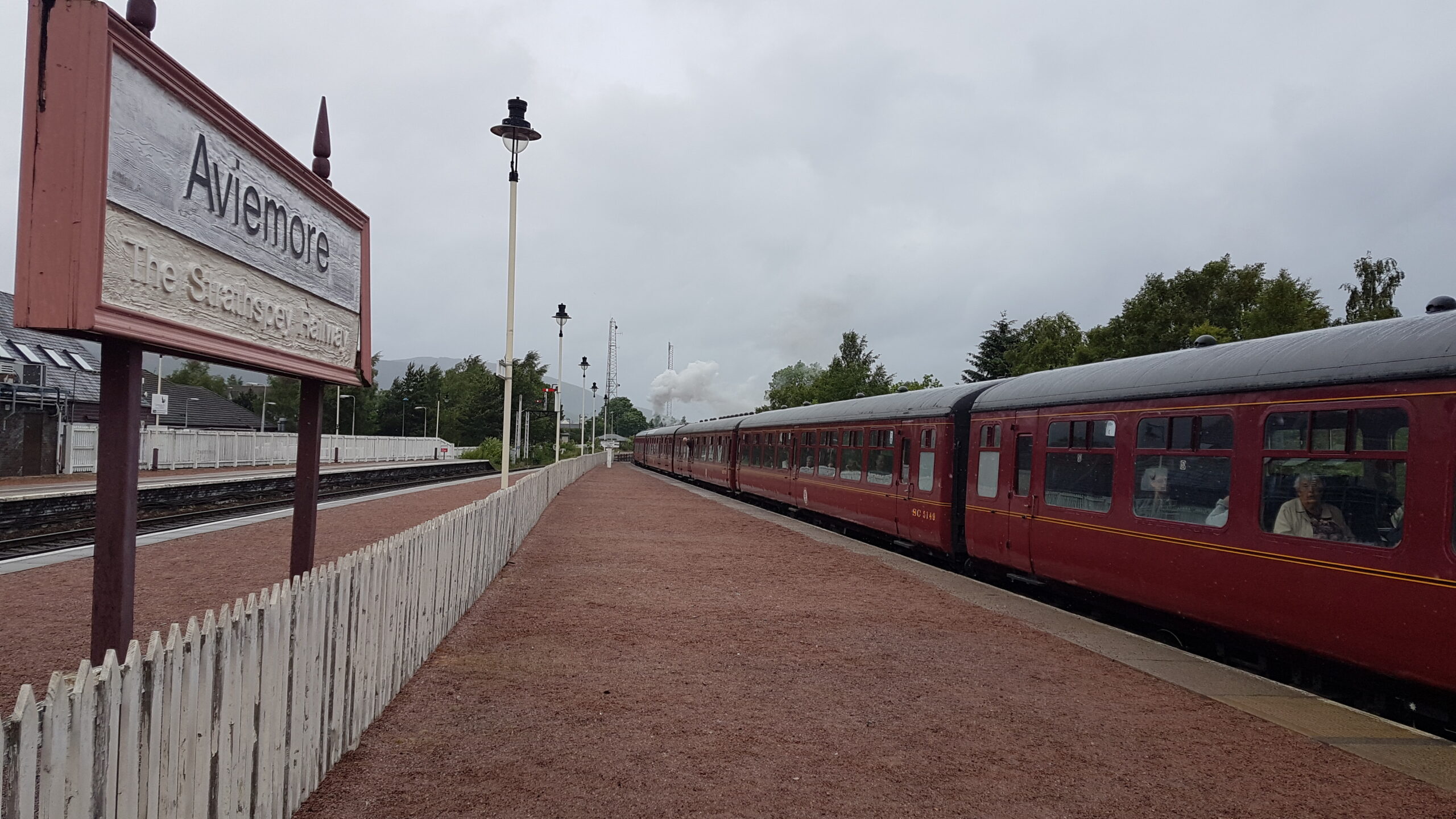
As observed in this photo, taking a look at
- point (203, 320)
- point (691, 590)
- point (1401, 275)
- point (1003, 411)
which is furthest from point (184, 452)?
point (1401, 275)

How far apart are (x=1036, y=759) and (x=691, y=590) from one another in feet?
20.9

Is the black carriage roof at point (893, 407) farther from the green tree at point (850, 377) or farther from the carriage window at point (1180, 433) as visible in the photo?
the green tree at point (850, 377)

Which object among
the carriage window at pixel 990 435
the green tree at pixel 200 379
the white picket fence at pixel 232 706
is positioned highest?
the green tree at pixel 200 379

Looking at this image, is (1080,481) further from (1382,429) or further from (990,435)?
(1382,429)

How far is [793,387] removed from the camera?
95.4m

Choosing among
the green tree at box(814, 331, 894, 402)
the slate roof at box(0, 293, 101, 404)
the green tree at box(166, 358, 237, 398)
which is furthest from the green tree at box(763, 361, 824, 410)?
the green tree at box(166, 358, 237, 398)

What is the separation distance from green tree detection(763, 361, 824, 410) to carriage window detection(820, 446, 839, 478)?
30649 millimetres

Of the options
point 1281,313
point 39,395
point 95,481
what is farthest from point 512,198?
point 1281,313

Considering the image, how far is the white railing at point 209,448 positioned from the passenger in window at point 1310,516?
97.1ft

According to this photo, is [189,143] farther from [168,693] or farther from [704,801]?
[704,801]

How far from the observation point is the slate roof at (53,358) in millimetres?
33844

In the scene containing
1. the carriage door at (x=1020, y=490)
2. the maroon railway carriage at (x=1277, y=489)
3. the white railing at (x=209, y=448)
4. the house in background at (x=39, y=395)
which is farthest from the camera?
the white railing at (x=209, y=448)

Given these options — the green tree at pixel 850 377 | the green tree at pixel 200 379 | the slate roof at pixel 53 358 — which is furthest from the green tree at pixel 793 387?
the green tree at pixel 200 379

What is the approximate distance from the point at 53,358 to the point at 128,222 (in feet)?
134
